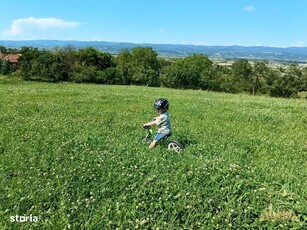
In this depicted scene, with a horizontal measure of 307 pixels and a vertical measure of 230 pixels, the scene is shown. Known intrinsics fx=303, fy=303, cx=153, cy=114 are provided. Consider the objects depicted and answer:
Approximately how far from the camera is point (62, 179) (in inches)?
253

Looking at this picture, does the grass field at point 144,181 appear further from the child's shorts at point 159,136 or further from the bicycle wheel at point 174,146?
the child's shorts at point 159,136

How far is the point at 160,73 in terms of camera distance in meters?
80.5

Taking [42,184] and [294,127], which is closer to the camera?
[42,184]

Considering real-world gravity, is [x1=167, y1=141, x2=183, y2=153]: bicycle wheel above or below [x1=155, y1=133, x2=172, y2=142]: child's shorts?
below

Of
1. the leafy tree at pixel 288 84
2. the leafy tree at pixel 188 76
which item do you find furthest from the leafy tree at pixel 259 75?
the leafy tree at pixel 188 76

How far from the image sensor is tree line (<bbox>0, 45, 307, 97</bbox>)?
69250mm

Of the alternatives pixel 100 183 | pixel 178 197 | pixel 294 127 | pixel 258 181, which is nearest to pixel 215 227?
pixel 178 197

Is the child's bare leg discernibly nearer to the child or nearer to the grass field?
the child

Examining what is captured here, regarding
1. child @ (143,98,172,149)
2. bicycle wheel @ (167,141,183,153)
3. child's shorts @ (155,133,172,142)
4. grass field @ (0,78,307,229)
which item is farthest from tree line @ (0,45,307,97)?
bicycle wheel @ (167,141,183,153)

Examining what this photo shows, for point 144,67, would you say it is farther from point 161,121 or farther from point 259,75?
point 161,121

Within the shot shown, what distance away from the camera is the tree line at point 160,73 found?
69.2 meters

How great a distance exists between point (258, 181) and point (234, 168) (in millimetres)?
628

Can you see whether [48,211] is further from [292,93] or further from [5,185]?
[292,93]

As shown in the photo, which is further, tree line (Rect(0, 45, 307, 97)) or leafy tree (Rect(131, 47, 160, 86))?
leafy tree (Rect(131, 47, 160, 86))
